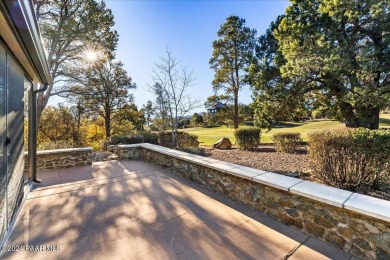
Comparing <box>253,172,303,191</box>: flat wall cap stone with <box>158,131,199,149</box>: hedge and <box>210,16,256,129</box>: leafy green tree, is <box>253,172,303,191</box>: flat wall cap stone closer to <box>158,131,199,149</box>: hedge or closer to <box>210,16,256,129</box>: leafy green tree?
<box>158,131,199,149</box>: hedge

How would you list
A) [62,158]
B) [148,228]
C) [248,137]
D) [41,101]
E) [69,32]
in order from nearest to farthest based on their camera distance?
[148,228] → [62,158] → [248,137] → [69,32] → [41,101]

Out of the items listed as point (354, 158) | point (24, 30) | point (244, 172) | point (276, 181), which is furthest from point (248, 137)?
point (24, 30)

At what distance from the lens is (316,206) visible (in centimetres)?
235

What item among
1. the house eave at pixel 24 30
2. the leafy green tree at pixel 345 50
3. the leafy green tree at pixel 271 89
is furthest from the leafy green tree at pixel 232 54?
the house eave at pixel 24 30

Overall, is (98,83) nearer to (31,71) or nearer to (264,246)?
(31,71)

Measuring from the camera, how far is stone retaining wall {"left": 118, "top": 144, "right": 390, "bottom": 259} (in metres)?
1.93

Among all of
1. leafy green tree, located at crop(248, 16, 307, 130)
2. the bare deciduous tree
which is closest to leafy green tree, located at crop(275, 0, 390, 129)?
leafy green tree, located at crop(248, 16, 307, 130)

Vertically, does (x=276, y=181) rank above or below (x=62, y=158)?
above

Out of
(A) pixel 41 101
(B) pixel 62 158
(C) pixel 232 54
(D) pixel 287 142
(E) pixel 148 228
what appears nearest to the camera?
(E) pixel 148 228

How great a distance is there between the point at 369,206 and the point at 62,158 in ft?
22.0

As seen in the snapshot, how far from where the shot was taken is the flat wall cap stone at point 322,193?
215 cm

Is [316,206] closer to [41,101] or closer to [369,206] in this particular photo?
[369,206]

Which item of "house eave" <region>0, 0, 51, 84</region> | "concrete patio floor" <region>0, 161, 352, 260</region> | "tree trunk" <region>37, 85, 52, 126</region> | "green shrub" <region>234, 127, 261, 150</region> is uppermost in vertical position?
"tree trunk" <region>37, 85, 52, 126</region>

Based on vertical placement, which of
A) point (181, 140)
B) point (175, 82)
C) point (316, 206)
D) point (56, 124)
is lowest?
point (316, 206)
